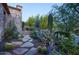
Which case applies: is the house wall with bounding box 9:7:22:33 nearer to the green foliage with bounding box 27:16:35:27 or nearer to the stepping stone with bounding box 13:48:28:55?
the green foliage with bounding box 27:16:35:27

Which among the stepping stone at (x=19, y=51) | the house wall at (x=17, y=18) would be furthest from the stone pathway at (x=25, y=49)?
the house wall at (x=17, y=18)

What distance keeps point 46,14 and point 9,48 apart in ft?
1.90

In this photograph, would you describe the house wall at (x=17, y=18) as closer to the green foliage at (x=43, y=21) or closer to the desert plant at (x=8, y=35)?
the desert plant at (x=8, y=35)

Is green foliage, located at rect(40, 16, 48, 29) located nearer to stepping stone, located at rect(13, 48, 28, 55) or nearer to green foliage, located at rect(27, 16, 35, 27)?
green foliage, located at rect(27, 16, 35, 27)

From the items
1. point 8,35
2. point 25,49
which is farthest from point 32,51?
point 8,35

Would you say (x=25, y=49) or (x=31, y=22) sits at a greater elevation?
(x=31, y=22)

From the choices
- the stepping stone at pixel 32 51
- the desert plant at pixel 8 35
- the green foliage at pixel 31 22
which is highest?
the green foliage at pixel 31 22

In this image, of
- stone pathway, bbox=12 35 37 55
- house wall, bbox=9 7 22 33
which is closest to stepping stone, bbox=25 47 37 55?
stone pathway, bbox=12 35 37 55

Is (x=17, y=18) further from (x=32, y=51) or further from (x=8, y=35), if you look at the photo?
(x=32, y=51)

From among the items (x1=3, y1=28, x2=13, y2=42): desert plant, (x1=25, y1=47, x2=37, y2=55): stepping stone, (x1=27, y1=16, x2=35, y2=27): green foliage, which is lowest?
(x1=25, y1=47, x2=37, y2=55): stepping stone

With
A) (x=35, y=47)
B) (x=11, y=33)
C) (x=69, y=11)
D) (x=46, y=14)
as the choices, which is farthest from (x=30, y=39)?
(x=69, y=11)

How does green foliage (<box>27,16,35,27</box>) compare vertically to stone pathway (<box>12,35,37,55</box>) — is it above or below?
above

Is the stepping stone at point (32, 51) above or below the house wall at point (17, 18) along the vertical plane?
below

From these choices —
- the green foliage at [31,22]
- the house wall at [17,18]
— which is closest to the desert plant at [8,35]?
the house wall at [17,18]
